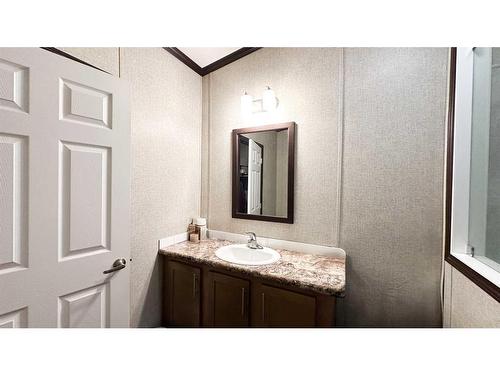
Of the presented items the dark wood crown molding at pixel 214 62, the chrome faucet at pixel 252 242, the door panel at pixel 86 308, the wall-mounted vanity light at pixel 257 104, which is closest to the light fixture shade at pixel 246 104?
the wall-mounted vanity light at pixel 257 104

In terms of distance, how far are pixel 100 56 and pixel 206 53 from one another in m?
0.64

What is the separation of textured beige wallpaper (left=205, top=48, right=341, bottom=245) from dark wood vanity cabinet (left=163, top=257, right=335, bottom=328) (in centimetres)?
38

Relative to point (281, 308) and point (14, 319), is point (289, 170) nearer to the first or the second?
point (281, 308)

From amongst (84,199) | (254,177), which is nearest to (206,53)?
(254,177)

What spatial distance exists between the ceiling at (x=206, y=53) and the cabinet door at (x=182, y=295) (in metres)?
1.36

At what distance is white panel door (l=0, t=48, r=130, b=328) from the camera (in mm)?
A: 601

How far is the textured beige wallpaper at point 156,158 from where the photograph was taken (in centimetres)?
107

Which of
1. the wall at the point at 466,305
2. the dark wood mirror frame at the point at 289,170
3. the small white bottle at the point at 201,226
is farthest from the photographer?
the small white bottle at the point at 201,226

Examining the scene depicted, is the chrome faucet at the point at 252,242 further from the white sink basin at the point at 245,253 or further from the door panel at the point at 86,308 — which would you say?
the door panel at the point at 86,308

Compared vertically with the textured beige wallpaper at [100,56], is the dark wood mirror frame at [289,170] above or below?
below

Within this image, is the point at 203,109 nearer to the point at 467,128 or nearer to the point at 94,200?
the point at 94,200

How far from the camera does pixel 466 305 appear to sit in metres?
0.66

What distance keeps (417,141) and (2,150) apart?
157 centimetres
